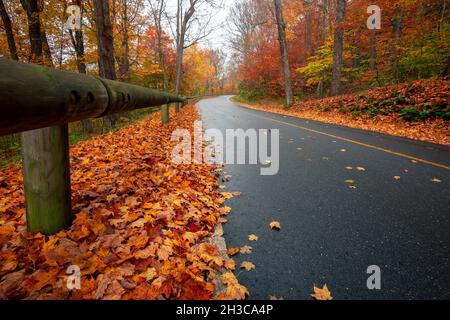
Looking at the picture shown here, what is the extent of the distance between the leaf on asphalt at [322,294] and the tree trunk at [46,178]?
6.69 feet

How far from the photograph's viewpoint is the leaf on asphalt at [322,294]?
1.67 metres

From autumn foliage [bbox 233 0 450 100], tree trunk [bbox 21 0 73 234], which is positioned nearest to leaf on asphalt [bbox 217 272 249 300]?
tree trunk [bbox 21 0 73 234]

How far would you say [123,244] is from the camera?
2.08 m

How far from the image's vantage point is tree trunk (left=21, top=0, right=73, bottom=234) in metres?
1.80

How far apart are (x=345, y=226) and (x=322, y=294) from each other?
1.01 metres

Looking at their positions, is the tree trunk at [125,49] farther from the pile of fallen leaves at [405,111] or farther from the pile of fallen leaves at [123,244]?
the pile of fallen leaves at [123,244]

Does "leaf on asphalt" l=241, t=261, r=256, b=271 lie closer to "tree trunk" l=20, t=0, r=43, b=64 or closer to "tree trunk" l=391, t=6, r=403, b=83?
"tree trunk" l=20, t=0, r=43, b=64

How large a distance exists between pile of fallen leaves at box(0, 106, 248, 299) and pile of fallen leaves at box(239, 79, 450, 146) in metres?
7.22

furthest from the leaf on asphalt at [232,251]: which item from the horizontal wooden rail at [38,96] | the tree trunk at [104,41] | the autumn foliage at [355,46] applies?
the autumn foliage at [355,46]

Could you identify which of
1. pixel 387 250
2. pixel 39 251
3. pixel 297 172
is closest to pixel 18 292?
pixel 39 251

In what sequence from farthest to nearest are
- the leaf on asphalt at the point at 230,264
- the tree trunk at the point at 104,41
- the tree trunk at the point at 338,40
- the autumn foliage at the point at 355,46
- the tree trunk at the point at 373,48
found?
the tree trunk at the point at 373,48 → the tree trunk at the point at 338,40 → the autumn foliage at the point at 355,46 → the tree trunk at the point at 104,41 → the leaf on asphalt at the point at 230,264

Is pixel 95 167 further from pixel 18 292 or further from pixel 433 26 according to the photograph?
pixel 433 26

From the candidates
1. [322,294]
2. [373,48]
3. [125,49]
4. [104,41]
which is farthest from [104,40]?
[373,48]

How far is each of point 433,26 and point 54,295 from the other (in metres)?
19.1
